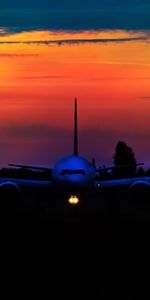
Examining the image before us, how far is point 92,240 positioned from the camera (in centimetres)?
2348

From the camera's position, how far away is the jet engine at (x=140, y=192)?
154 feet

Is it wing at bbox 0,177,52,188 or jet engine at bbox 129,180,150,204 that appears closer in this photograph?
jet engine at bbox 129,180,150,204

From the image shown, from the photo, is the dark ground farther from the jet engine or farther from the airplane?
the jet engine

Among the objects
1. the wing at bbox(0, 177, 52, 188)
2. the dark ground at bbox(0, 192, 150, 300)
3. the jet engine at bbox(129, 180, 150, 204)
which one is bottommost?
the dark ground at bbox(0, 192, 150, 300)

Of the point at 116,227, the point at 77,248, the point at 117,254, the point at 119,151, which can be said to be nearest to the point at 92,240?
the point at 77,248

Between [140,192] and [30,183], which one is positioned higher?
[30,183]

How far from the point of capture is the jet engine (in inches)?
1843

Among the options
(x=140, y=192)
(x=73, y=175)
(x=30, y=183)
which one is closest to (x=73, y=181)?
(x=73, y=175)

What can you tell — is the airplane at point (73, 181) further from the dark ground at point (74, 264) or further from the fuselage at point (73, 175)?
the dark ground at point (74, 264)

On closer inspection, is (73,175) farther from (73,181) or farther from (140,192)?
(140,192)

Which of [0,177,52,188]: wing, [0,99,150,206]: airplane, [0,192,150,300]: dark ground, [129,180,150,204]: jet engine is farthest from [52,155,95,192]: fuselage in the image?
[0,192,150,300]: dark ground

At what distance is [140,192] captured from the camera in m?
46.8

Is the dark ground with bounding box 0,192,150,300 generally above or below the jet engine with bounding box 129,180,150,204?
below

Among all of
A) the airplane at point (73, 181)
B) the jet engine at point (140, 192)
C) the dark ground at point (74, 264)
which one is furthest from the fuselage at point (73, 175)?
the dark ground at point (74, 264)
